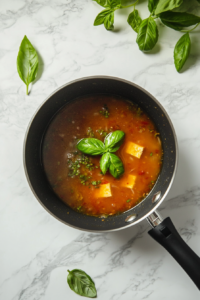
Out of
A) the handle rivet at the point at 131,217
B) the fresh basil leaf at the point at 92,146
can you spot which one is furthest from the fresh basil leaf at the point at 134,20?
the handle rivet at the point at 131,217

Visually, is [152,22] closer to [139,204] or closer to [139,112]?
[139,112]

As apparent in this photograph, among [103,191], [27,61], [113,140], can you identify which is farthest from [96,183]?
[27,61]

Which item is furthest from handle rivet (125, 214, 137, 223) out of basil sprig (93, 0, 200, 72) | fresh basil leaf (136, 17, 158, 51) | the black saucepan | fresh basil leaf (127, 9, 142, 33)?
fresh basil leaf (127, 9, 142, 33)

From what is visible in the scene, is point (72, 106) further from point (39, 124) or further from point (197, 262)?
point (197, 262)

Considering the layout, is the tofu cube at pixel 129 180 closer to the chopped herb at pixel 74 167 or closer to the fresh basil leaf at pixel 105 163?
the fresh basil leaf at pixel 105 163

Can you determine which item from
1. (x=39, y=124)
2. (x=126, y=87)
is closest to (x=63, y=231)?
(x=39, y=124)

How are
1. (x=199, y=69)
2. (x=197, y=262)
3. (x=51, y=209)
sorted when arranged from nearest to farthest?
(x=197, y=262)
(x=51, y=209)
(x=199, y=69)
